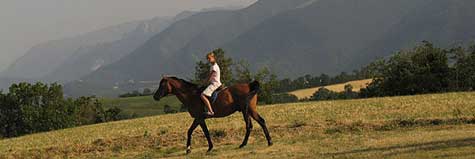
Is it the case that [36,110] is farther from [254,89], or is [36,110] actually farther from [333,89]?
[333,89]

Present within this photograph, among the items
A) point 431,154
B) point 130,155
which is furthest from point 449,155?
point 130,155

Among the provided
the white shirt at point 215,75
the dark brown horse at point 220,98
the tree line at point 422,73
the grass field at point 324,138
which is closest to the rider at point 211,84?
the white shirt at point 215,75

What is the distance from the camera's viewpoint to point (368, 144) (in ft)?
63.7

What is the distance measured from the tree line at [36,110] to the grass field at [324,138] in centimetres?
4078

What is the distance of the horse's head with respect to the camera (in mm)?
20688

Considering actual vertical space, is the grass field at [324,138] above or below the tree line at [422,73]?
below

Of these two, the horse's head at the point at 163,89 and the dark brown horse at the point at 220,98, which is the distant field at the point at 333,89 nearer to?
the dark brown horse at the point at 220,98

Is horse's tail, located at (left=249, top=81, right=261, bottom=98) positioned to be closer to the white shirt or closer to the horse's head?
the white shirt

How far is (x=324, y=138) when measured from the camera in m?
22.7

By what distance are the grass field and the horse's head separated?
2.47 metres

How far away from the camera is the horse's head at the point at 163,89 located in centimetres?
2069

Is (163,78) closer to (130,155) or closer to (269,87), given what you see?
(130,155)

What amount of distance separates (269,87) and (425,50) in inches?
876

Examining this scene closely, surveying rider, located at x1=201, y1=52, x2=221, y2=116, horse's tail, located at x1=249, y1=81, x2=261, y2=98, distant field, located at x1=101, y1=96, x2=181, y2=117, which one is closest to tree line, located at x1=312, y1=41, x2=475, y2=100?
distant field, located at x1=101, y1=96, x2=181, y2=117
